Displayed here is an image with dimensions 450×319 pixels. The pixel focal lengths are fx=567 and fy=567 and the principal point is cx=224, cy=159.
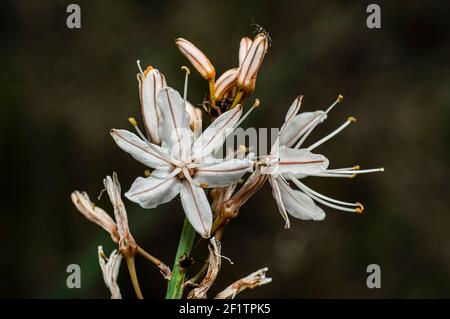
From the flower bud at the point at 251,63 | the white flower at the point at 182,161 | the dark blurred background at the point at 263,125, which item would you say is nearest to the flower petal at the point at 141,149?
the white flower at the point at 182,161

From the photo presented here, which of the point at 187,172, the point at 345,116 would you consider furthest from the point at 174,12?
Result: the point at 187,172

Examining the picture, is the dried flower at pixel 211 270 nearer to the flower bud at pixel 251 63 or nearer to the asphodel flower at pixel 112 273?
the asphodel flower at pixel 112 273

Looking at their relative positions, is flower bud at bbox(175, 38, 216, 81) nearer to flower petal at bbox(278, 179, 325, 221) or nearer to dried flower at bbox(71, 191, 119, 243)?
flower petal at bbox(278, 179, 325, 221)

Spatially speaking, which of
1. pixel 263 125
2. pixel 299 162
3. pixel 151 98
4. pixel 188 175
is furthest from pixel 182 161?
pixel 263 125

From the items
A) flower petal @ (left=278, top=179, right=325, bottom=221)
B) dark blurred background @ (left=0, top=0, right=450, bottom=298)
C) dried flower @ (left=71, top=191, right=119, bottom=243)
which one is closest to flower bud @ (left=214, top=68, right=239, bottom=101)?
flower petal @ (left=278, top=179, right=325, bottom=221)

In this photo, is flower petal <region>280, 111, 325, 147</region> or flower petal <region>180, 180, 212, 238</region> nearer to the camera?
flower petal <region>180, 180, 212, 238</region>

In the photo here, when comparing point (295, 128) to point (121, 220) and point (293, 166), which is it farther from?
point (121, 220)

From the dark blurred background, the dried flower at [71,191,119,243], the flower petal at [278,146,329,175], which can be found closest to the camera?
the flower petal at [278,146,329,175]
